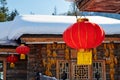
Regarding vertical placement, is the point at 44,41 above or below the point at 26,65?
above

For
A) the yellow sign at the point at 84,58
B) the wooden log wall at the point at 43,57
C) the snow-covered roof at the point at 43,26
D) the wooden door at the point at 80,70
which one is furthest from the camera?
the wooden door at the point at 80,70

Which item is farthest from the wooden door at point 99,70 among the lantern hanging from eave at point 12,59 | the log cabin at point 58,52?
the lantern hanging from eave at point 12,59

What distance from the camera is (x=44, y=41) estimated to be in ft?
43.9

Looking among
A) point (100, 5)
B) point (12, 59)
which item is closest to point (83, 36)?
point (100, 5)

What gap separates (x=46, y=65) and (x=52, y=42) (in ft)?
3.23

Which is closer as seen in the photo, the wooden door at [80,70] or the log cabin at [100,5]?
the log cabin at [100,5]

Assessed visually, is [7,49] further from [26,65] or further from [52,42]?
[52,42]

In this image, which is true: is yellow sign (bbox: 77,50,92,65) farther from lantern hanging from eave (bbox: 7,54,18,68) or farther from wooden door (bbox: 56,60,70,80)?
lantern hanging from eave (bbox: 7,54,18,68)

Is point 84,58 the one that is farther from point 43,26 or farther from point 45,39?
point 43,26

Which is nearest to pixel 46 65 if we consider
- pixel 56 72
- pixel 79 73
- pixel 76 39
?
pixel 56 72

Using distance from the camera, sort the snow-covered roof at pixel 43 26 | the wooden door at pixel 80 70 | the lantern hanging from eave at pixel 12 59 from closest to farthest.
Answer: the snow-covered roof at pixel 43 26, the wooden door at pixel 80 70, the lantern hanging from eave at pixel 12 59

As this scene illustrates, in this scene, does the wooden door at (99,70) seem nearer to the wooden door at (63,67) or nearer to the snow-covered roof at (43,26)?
the wooden door at (63,67)

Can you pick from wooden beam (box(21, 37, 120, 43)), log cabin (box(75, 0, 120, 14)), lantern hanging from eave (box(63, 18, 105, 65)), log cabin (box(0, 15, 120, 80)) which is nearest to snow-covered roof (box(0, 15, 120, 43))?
log cabin (box(0, 15, 120, 80))

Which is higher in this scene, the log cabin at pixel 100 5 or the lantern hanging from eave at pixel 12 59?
the log cabin at pixel 100 5
